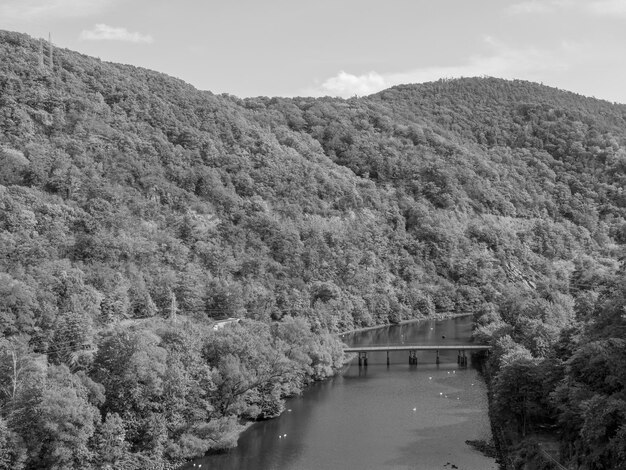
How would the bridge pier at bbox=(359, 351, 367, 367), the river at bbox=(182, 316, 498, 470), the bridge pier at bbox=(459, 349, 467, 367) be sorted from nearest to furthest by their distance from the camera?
the river at bbox=(182, 316, 498, 470), the bridge pier at bbox=(459, 349, 467, 367), the bridge pier at bbox=(359, 351, 367, 367)

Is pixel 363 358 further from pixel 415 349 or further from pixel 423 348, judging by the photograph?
pixel 423 348

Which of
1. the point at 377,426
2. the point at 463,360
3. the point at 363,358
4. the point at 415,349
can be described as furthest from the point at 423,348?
the point at 377,426

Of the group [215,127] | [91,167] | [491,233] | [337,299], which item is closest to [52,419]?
[91,167]

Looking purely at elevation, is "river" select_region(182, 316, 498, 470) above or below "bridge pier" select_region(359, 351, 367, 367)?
below

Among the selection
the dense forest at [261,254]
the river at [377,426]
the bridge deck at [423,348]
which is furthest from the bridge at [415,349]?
the dense forest at [261,254]

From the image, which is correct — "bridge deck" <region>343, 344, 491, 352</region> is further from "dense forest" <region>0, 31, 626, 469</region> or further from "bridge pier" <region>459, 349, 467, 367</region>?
"dense forest" <region>0, 31, 626, 469</region>

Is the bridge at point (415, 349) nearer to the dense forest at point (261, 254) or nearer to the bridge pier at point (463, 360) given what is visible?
the bridge pier at point (463, 360)

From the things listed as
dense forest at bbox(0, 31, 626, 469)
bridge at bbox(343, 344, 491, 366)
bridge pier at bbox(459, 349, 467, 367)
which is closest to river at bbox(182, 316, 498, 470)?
bridge pier at bbox(459, 349, 467, 367)
